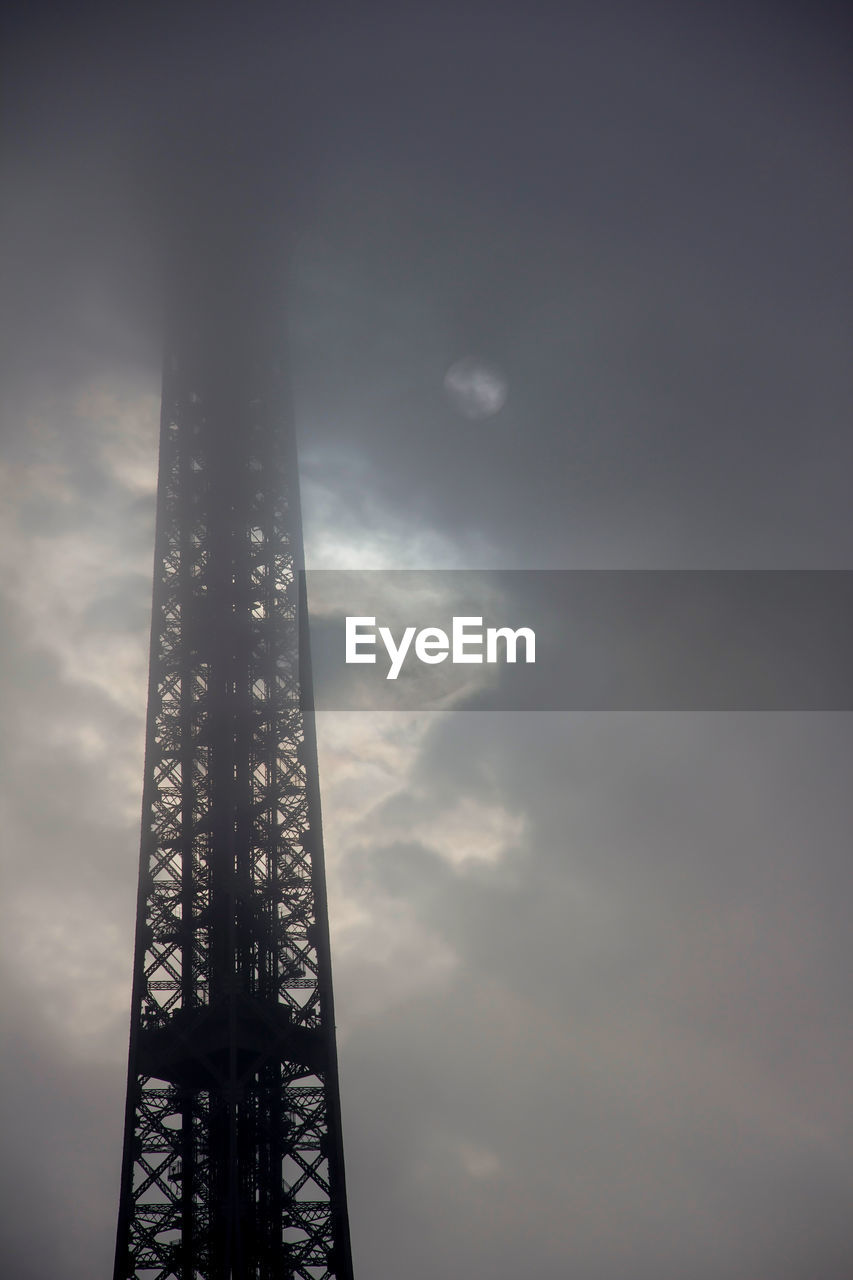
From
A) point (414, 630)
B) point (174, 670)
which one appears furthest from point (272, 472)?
point (414, 630)

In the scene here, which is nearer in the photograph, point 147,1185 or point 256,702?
point 147,1185

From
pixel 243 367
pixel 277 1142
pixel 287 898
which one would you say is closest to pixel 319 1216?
pixel 277 1142

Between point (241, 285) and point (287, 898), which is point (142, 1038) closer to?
point (287, 898)

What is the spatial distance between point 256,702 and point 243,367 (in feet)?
44.7

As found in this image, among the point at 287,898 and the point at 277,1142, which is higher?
the point at 287,898

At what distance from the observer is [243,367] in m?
54.8

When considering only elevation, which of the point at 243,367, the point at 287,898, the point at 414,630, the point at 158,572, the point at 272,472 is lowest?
the point at 287,898

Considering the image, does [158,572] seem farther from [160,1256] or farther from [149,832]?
[160,1256]

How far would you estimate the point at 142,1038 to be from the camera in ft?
147

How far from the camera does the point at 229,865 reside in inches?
1857

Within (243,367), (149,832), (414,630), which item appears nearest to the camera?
(414,630)

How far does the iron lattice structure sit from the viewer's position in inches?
1737

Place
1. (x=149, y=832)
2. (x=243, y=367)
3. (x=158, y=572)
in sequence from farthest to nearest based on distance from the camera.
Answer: (x=243, y=367)
(x=158, y=572)
(x=149, y=832)

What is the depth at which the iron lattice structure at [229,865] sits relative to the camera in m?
44.1
